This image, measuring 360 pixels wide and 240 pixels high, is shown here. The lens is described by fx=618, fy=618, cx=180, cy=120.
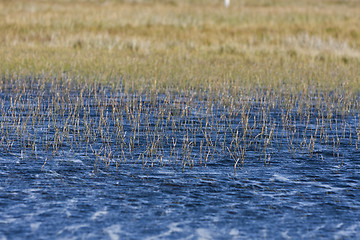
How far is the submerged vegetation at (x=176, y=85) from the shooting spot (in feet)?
35.0

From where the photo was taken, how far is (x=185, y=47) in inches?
1008

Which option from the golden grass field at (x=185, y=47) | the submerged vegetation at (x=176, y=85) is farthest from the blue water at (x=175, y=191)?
the golden grass field at (x=185, y=47)

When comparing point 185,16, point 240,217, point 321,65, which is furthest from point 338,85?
point 185,16

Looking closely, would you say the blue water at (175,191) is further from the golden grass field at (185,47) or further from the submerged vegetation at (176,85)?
the golden grass field at (185,47)

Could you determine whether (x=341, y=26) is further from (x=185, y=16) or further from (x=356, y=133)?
(x=356, y=133)

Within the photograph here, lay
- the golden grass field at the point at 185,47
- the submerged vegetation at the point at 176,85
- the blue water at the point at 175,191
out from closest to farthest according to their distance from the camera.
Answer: the blue water at the point at 175,191, the submerged vegetation at the point at 176,85, the golden grass field at the point at 185,47

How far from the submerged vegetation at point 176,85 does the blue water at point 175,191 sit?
0.10m

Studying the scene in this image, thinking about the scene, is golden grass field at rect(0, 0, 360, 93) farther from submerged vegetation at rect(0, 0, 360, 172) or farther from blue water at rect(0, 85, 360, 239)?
blue water at rect(0, 85, 360, 239)

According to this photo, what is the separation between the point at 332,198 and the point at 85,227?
325cm

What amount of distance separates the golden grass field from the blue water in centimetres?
548

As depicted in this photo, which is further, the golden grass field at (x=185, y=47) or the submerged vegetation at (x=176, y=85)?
the golden grass field at (x=185, y=47)

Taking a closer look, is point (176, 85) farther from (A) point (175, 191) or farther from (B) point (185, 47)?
(A) point (175, 191)

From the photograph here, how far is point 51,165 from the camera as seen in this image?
912cm

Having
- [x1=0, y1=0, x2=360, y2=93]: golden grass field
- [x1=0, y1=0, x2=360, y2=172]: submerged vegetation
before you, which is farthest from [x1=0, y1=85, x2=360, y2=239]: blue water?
[x1=0, y1=0, x2=360, y2=93]: golden grass field
